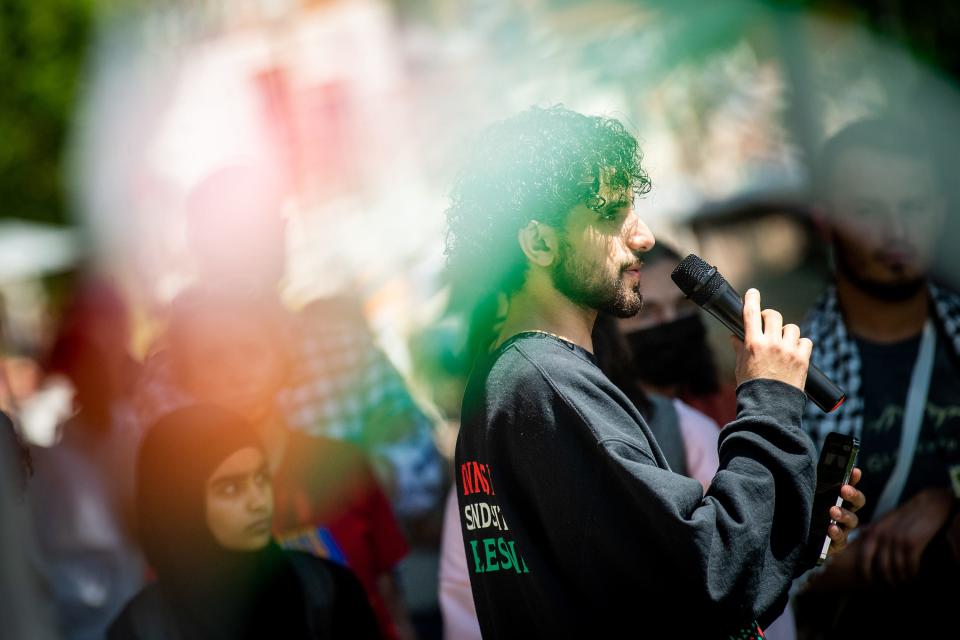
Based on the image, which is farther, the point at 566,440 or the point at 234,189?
the point at 234,189

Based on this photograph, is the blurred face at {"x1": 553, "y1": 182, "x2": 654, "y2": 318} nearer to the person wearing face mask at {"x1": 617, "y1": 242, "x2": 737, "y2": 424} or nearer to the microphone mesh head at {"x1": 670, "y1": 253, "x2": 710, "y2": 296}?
the microphone mesh head at {"x1": 670, "y1": 253, "x2": 710, "y2": 296}

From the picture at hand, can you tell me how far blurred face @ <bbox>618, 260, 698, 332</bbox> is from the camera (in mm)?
2928

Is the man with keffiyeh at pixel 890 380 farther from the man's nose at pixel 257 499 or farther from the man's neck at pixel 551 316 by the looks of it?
the man's nose at pixel 257 499

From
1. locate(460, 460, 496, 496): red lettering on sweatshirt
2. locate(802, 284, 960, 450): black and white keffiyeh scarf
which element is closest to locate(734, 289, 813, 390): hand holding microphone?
locate(460, 460, 496, 496): red lettering on sweatshirt

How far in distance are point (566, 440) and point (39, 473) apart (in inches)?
88.9

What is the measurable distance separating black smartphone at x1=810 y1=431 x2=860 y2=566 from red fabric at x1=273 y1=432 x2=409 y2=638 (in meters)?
1.43

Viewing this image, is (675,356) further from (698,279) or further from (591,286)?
(591,286)

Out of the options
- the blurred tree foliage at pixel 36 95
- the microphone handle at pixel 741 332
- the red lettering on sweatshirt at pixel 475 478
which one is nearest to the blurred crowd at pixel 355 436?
the red lettering on sweatshirt at pixel 475 478

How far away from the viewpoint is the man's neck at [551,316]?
1.66 meters

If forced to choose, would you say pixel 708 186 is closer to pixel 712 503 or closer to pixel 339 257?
pixel 339 257

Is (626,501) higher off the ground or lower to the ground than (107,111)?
lower

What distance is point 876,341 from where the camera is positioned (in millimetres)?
2812

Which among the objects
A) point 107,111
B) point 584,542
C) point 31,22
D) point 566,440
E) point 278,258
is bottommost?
point 584,542

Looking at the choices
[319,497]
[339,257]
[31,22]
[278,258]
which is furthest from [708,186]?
[31,22]
